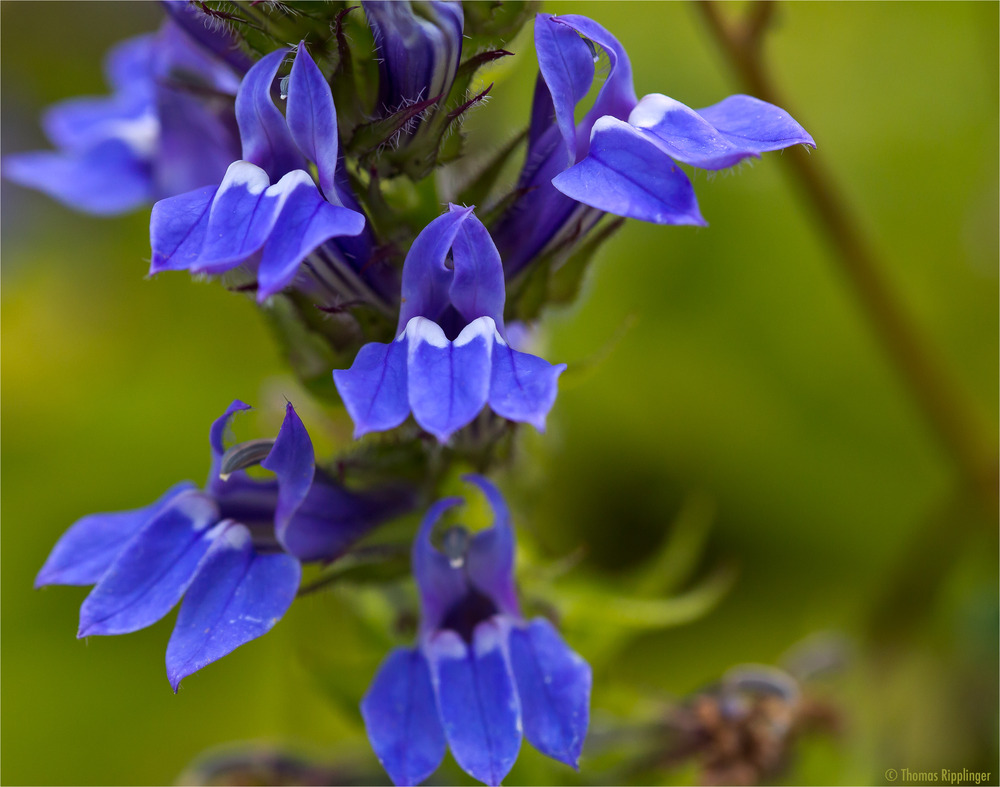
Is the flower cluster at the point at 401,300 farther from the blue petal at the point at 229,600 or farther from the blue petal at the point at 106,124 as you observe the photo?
the blue petal at the point at 106,124

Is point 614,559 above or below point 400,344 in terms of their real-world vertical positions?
below

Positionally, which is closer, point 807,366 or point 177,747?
point 177,747

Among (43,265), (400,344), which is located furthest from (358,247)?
(43,265)

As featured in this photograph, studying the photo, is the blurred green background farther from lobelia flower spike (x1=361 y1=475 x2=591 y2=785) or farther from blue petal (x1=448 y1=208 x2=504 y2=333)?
blue petal (x1=448 y1=208 x2=504 y2=333)

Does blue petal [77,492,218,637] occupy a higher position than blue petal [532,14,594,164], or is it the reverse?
blue petal [532,14,594,164]

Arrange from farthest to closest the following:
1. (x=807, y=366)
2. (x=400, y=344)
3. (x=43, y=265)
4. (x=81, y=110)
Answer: (x=43, y=265)
(x=807, y=366)
(x=81, y=110)
(x=400, y=344)

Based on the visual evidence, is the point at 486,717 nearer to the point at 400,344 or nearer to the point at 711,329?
the point at 400,344

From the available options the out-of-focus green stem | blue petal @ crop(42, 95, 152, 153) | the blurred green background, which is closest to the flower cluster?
blue petal @ crop(42, 95, 152, 153)

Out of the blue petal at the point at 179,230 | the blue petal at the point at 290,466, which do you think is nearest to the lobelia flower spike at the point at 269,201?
the blue petal at the point at 179,230
